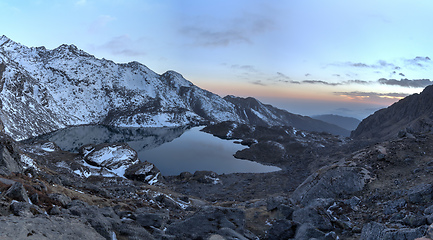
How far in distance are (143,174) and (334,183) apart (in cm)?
6194

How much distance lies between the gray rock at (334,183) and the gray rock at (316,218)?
12844 mm

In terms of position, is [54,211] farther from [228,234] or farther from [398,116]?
[398,116]

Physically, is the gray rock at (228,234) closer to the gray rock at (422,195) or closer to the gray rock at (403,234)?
the gray rock at (403,234)

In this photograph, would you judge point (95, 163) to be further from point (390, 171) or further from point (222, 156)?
point (390, 171)

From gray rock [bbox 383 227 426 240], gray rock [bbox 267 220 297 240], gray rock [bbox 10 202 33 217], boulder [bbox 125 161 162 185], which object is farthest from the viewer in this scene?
boulder [bbox 125 161 162 185]

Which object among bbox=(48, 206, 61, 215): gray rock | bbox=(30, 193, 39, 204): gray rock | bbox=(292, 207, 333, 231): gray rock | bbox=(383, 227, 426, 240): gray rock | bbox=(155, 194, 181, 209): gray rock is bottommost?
bbox=(155, 194, 181, 209): gray rock

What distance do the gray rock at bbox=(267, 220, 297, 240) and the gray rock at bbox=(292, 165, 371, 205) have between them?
15.6 metres

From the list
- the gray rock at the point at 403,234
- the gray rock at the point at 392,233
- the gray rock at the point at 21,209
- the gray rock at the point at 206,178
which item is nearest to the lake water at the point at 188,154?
the gray rock at the point at 206,178

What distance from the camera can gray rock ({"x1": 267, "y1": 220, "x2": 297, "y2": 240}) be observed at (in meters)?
17.2

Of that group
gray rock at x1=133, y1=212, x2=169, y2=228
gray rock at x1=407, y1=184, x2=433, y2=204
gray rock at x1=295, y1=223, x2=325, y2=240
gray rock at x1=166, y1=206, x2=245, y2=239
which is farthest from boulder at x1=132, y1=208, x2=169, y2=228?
gray rock at x1=407, y1=184, x2=433, y2=204

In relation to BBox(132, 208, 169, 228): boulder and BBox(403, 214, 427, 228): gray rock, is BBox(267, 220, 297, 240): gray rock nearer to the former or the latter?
BBox(403, 214, 427, 228): gray rock

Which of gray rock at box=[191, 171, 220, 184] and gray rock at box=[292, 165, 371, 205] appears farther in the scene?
gray rock at box=[191, 171, 220, 184]

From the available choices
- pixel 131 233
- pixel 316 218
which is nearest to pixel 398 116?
pixel 316 218

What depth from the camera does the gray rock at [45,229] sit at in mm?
9766
